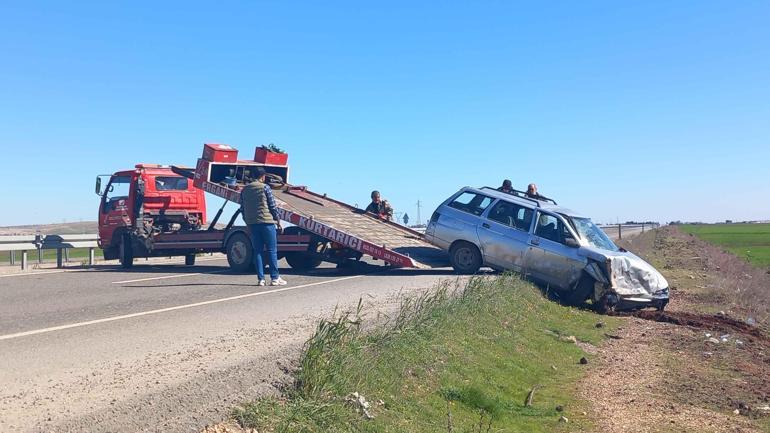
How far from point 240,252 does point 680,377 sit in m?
9.29

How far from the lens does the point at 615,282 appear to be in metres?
13.2

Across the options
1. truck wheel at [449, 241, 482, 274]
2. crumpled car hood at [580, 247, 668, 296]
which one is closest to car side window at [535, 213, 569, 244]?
crumpled car hood at [580, 247, 668, 296]

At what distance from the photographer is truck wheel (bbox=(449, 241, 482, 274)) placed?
14867 mm

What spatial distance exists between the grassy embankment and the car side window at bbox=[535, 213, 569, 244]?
296 cm

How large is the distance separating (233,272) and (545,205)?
652 cm

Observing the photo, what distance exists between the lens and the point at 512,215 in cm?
1460

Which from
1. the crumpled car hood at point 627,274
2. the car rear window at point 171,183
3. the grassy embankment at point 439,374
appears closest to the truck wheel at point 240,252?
the car rear window at point 171,183

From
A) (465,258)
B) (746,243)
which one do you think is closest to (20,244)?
(465,258)

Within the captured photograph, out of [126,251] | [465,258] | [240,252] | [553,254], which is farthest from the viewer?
[126,251]

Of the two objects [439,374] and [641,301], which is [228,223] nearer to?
[641,301]

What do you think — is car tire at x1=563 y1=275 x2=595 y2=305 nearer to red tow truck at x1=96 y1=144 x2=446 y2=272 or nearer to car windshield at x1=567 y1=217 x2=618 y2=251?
car windshield at x1=567 y1=217 x2=618 y2=251

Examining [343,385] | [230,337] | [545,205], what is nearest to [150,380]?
[343,385]

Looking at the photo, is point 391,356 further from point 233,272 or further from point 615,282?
point 233,272

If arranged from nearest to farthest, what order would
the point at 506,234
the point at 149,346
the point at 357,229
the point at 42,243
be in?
the point at 149,346
the point at 506,234
the point at 357,229
the point at 42,243
